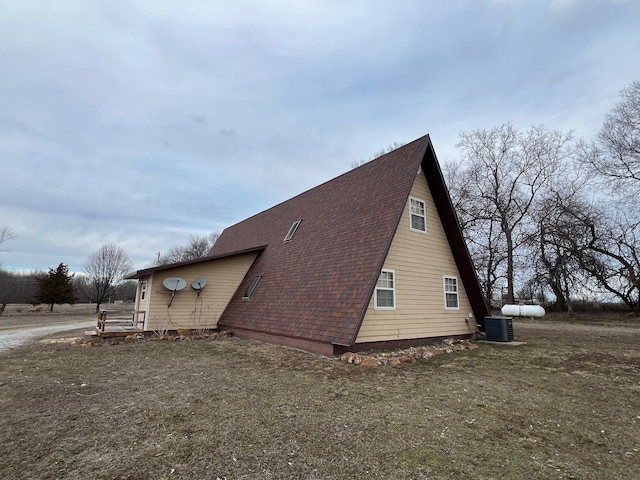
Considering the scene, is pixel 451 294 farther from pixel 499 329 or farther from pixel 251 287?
pixel 251 287

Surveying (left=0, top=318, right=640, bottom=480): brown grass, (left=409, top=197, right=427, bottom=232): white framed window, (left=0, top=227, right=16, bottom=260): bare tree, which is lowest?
(left=0, top=318, right=640, bottom=480): brown grass

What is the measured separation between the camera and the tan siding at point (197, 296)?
12922 mm

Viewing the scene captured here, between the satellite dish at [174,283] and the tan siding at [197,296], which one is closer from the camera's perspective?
the satellite dish at [174,283]

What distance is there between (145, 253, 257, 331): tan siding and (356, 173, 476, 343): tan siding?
A: 7.96m

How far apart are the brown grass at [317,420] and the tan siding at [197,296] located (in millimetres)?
5096

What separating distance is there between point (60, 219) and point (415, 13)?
35.1m

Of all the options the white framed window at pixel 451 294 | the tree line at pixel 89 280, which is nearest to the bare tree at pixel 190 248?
the tree line at pixel 89 280

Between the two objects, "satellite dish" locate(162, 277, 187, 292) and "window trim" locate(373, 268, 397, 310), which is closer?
"window trim" locate(373, 268, 397, 310)

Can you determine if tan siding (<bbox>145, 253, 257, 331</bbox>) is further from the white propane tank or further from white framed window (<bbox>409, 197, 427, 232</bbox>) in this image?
the white propane tank

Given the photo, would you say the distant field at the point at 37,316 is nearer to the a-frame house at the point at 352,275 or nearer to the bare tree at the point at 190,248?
the a-frame house at the point at 352,275

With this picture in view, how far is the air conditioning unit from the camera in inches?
451

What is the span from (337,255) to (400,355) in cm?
357

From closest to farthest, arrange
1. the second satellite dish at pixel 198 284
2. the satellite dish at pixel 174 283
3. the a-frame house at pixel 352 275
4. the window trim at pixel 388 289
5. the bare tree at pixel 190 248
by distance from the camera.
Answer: the a-frame house at pixel 352 275, the window trim at pixel 388 289, the satellite dish at pixel 174 283, the second satellite dish at pixel 198 284, the bare tree at pixel 190 248

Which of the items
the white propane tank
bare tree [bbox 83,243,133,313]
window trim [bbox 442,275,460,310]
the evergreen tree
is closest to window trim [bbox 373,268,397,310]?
window trim [bbox 442,275,460,310]
